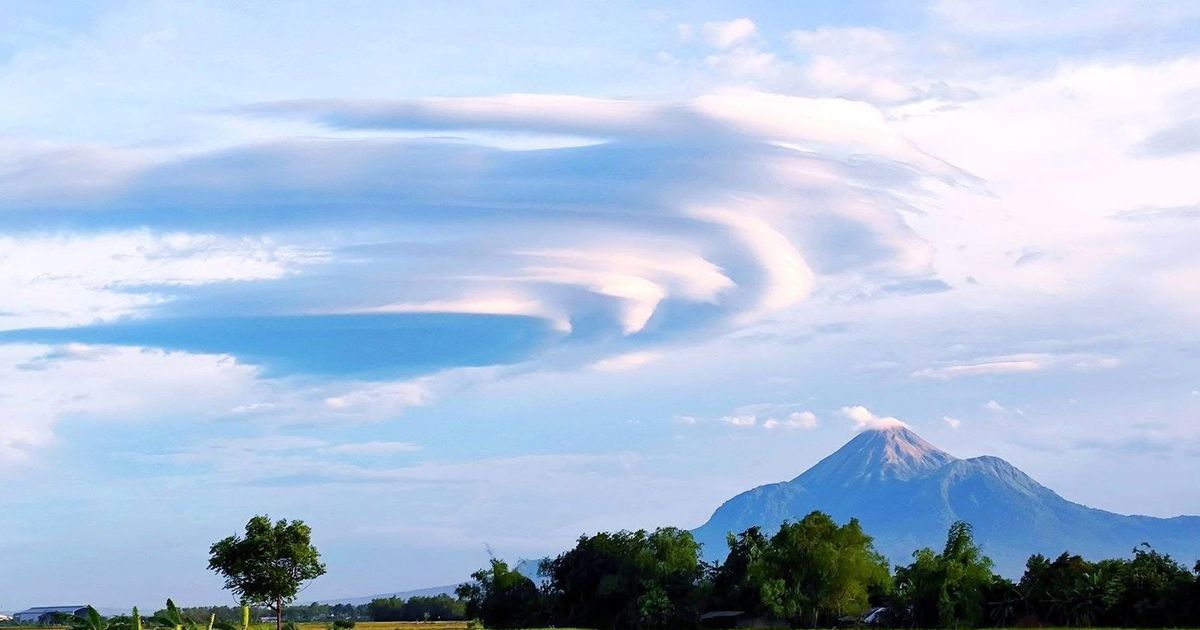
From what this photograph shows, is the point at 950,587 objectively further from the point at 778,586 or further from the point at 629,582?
the point at 629,582

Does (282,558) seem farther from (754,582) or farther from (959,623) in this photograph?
(959,623)

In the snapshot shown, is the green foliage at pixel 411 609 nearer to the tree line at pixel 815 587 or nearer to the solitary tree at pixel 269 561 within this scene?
the tree line at pixel 815 587

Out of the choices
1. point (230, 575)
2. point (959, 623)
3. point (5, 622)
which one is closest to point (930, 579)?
point (959, 623)

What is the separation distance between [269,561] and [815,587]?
140 ft

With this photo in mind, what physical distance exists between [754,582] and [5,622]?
321ft

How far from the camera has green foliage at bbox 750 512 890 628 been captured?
371 feet

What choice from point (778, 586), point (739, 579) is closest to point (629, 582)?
point (739, 579)

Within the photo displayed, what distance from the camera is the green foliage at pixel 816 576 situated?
113000 millimetres

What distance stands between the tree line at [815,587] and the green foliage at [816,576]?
0.10 m

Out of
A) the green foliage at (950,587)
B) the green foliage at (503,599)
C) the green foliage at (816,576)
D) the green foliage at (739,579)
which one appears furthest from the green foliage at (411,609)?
the green foliage at (950,587)

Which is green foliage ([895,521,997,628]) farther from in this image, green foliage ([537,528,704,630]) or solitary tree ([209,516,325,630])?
solitary tree ([209,516,325,630])

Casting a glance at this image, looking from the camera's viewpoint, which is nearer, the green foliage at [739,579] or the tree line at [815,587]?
the tree line at [815,587]

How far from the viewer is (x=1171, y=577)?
320 ft

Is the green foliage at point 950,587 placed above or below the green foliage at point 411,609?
below
